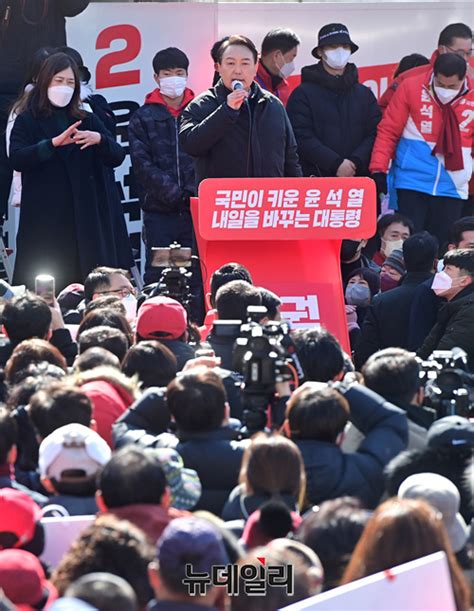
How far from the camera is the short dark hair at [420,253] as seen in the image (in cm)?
855

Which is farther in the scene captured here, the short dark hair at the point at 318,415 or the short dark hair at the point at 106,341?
the short dark hair at the point at 106,341

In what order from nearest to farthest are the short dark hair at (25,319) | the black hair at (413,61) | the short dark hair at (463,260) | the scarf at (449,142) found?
the short dark hair at (25,319)
the short dark hair at (463,260)
the scarf at (449,142)
the black hair at (413,61)

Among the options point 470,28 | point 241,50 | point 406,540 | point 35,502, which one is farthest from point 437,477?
point 470,28

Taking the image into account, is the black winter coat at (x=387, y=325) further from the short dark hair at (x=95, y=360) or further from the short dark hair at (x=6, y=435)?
the short dark hair at (x=6, y=435)

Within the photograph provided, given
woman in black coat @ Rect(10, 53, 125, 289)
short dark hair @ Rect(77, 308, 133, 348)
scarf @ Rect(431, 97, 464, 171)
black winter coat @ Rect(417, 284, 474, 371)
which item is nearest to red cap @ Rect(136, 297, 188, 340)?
short dark hair @ Rect(77, 308, 133, 348)

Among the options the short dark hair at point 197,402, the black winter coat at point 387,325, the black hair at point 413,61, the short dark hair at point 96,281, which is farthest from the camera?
the black hair at point 413,61

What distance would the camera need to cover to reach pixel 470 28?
11.1m

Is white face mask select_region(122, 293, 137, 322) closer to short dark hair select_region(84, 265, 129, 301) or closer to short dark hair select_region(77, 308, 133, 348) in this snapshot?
short dark hair select_region(84, 265, 129, 301)

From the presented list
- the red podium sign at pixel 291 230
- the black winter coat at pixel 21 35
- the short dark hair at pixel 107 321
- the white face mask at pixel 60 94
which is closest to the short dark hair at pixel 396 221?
the red podium sign at pixel 291 230

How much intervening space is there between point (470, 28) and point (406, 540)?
7.86 m

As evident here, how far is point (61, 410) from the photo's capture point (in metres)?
5.18

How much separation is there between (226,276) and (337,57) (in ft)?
10.4

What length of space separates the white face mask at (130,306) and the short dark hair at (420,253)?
1650 mm

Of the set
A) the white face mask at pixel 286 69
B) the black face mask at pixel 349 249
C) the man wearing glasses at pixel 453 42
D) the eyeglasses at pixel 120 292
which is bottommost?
the eyeglasses at pixel 120 292
